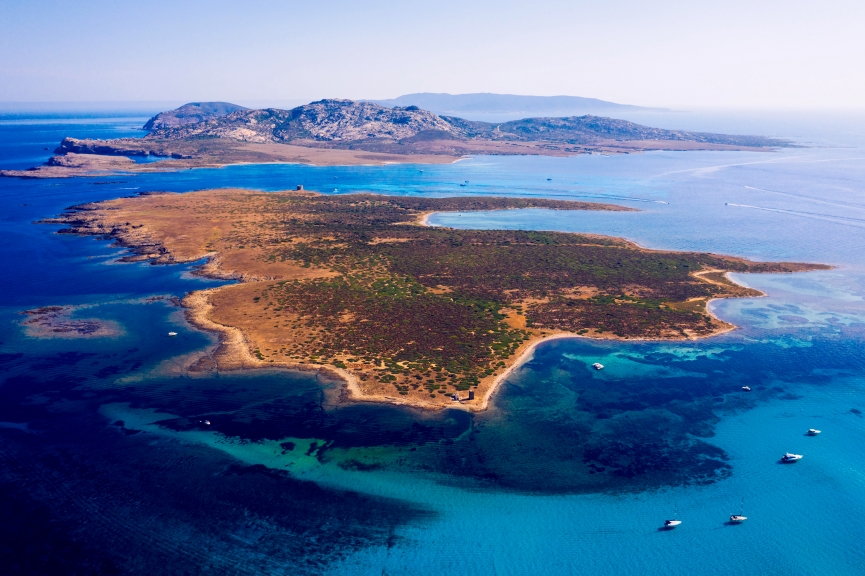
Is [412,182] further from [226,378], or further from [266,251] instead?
[226,378]

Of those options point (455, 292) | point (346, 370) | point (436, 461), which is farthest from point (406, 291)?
point (436, 461)

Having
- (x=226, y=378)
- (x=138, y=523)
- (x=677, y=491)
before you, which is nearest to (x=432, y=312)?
(x=226, y=378)

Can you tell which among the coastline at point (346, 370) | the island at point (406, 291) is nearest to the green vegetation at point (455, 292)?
the island at point (406, 291)

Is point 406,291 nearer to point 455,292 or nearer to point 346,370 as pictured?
point 455,292

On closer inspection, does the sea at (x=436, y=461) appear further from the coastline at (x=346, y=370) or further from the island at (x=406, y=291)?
the island at (x=406, y=291)

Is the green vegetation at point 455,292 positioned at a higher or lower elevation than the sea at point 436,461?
higher

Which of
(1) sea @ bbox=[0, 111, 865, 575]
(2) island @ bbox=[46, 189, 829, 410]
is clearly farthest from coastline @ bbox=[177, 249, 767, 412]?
(1) sea @ bbox=[0, 111, 865, 575]
